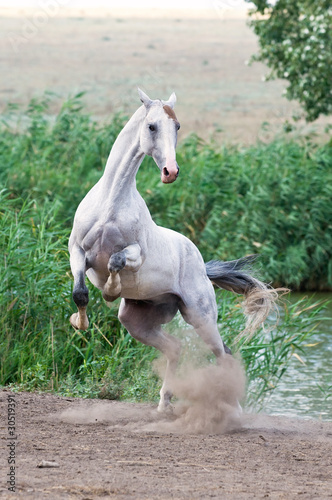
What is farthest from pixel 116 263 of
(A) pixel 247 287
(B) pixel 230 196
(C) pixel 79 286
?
(B) pixel 230 196

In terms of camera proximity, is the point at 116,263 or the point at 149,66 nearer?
the point at 116,263

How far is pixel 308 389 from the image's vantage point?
8148 millimetres

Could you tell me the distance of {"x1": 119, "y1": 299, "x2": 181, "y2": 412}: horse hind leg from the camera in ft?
19.5

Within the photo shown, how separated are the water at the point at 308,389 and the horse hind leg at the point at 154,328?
166 centimetres

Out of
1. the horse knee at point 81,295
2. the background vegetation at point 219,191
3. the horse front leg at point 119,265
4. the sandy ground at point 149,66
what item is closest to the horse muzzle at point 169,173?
the horse front leg at point 119,265

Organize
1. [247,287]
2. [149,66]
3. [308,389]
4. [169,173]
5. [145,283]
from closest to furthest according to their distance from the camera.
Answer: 1. [169,173]
2. [145,283]
3. [247,287]
4. [308,389]
5. [149,66]

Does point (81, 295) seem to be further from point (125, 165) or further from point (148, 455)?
point (148, 455)

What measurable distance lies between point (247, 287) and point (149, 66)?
3663 centimetres

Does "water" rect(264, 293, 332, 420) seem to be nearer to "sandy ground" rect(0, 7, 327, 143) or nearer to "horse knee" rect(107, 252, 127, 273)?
"horse knee" rect(107, 252, 127, 273)

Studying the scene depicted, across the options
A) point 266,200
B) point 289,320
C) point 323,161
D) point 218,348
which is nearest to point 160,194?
point 266,200

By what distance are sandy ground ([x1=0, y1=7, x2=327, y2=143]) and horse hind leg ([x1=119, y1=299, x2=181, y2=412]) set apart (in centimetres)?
1996

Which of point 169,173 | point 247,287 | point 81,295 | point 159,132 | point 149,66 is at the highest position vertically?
point 149,66

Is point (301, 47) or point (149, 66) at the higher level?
point (149, 66)

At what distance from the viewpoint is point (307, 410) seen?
753 centimetres
